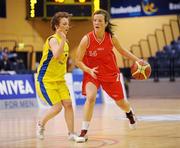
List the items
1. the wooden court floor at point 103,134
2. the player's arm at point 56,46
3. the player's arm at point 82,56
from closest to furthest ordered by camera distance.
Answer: the wooden court floor at point 103,134
the player's arm at point 56,46
the player's arm at point 82,56

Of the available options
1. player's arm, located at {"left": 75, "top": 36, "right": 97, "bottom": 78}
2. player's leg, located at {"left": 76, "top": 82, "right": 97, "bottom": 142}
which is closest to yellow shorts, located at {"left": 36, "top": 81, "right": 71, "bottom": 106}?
player's leg, located at {"left": 76, "top": 82, "right": 97, "bottom": 142}

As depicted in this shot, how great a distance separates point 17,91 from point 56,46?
9106 mm

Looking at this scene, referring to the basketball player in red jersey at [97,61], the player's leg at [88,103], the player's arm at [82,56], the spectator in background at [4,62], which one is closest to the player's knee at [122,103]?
the basketball player in red jersey at [97,61]

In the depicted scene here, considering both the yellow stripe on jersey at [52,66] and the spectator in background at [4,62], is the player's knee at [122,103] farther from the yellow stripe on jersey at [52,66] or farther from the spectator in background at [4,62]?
the spectator in background at [4,62]

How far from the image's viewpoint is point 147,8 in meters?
24.0

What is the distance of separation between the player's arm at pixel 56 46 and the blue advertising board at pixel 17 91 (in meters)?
8.73

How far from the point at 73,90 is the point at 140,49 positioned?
9832mm

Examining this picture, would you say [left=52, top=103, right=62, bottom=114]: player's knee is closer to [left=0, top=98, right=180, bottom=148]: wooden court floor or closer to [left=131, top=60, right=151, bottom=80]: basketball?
[left=0, top=98, right=180, bottom=148]: wooden court floor

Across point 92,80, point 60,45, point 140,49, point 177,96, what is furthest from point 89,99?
point 140,49

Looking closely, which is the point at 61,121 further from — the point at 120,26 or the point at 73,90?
the point at 120,26

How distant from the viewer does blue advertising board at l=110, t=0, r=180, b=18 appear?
23.9 m

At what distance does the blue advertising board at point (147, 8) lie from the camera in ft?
78.3

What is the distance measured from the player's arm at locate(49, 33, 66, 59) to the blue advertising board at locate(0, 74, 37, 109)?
873 cm

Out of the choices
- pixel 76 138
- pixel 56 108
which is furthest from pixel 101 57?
pixel 76 138
